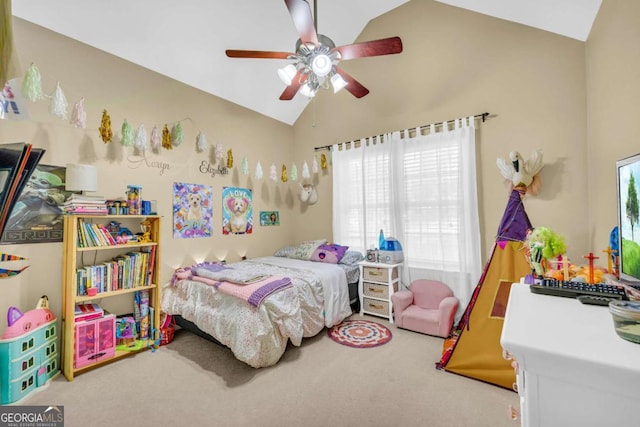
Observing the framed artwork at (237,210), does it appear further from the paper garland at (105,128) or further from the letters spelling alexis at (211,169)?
the paper garland at (105,128)

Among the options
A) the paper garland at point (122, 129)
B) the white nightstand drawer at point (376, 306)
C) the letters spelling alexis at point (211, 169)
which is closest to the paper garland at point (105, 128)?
the paper garland at point (122, 129)

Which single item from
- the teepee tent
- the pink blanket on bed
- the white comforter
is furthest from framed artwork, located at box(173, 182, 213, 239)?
the teepee tent

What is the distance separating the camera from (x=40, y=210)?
2248 mm

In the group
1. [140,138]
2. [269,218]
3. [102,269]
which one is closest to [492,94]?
[269,218]

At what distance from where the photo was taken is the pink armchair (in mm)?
2785

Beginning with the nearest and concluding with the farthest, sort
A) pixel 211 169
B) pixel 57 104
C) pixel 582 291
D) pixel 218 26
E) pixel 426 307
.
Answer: pixel 582 291 → pixel 57 104 → pixel 218 26 → pixel 426 307 → pixel 211 169

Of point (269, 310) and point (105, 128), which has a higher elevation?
point (105, 128)

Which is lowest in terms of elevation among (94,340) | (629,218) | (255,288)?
(94,340)

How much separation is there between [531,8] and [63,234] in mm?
4443

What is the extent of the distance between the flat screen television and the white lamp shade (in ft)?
10.9

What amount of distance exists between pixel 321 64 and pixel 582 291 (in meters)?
1.95

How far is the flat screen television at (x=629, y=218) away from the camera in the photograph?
102 cm

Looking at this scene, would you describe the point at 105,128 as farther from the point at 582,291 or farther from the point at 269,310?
the point at 582,291

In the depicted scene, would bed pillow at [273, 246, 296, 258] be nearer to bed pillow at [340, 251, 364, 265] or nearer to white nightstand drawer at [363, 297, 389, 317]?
bed pillow at [340, 251, 364, 265]
